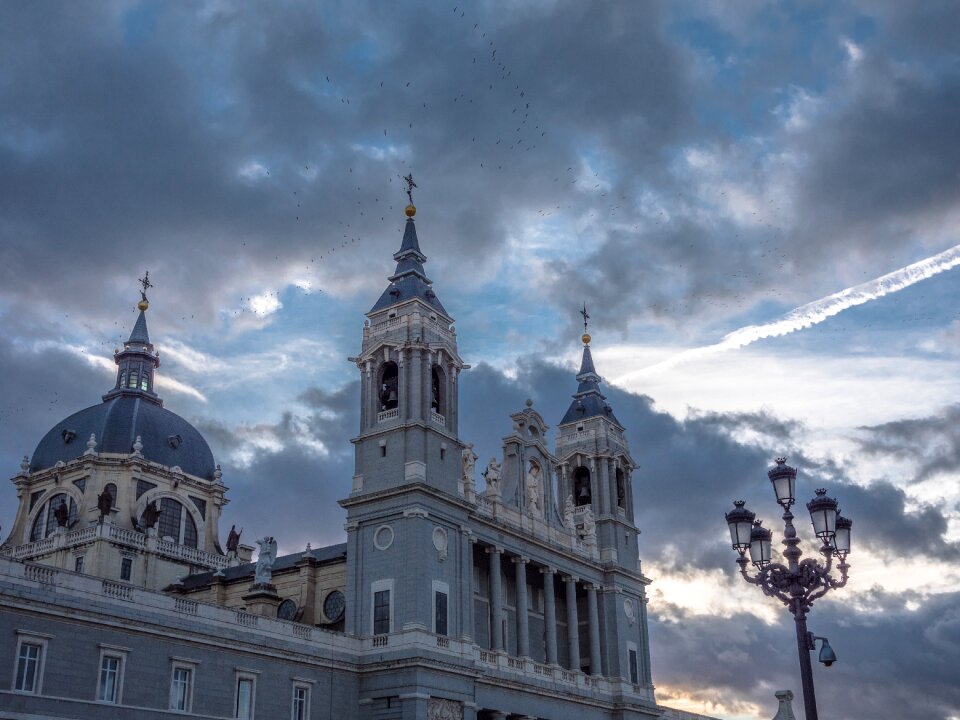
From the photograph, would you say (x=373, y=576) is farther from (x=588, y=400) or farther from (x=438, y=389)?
(x=588, y=400)

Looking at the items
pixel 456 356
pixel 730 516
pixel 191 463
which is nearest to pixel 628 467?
pixel 456 356

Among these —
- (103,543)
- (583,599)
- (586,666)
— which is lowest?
(586,666)

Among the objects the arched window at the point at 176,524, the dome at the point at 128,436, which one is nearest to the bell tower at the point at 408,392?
the arched window at the point at 176,524

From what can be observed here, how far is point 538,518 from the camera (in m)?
67.4

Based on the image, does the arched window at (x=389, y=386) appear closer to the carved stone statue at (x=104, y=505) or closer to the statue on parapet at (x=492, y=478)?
the statue on parapet at (x=492, y=478)

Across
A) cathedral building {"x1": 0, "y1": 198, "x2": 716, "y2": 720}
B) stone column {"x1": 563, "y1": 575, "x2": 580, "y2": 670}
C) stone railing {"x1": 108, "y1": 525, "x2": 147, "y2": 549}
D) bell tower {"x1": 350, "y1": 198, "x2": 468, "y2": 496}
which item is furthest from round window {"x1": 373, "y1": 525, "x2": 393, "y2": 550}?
stone railing {"x1": 108, "y1": 525, "x2": 147, "y2": 549}

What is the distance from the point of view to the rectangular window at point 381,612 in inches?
2140

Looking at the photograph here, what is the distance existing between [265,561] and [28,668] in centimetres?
2114

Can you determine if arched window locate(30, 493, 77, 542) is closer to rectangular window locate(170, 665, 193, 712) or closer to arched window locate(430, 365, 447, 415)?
arched window locate(430, 365, 447, 415)

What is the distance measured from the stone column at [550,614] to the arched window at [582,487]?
10.5 meters

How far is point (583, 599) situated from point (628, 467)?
10922mm

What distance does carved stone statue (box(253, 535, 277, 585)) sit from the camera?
58.1 metres

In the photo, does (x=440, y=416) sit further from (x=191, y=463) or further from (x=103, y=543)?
(x=191, y=463)

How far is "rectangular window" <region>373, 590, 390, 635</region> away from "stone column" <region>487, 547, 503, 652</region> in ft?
28.4
